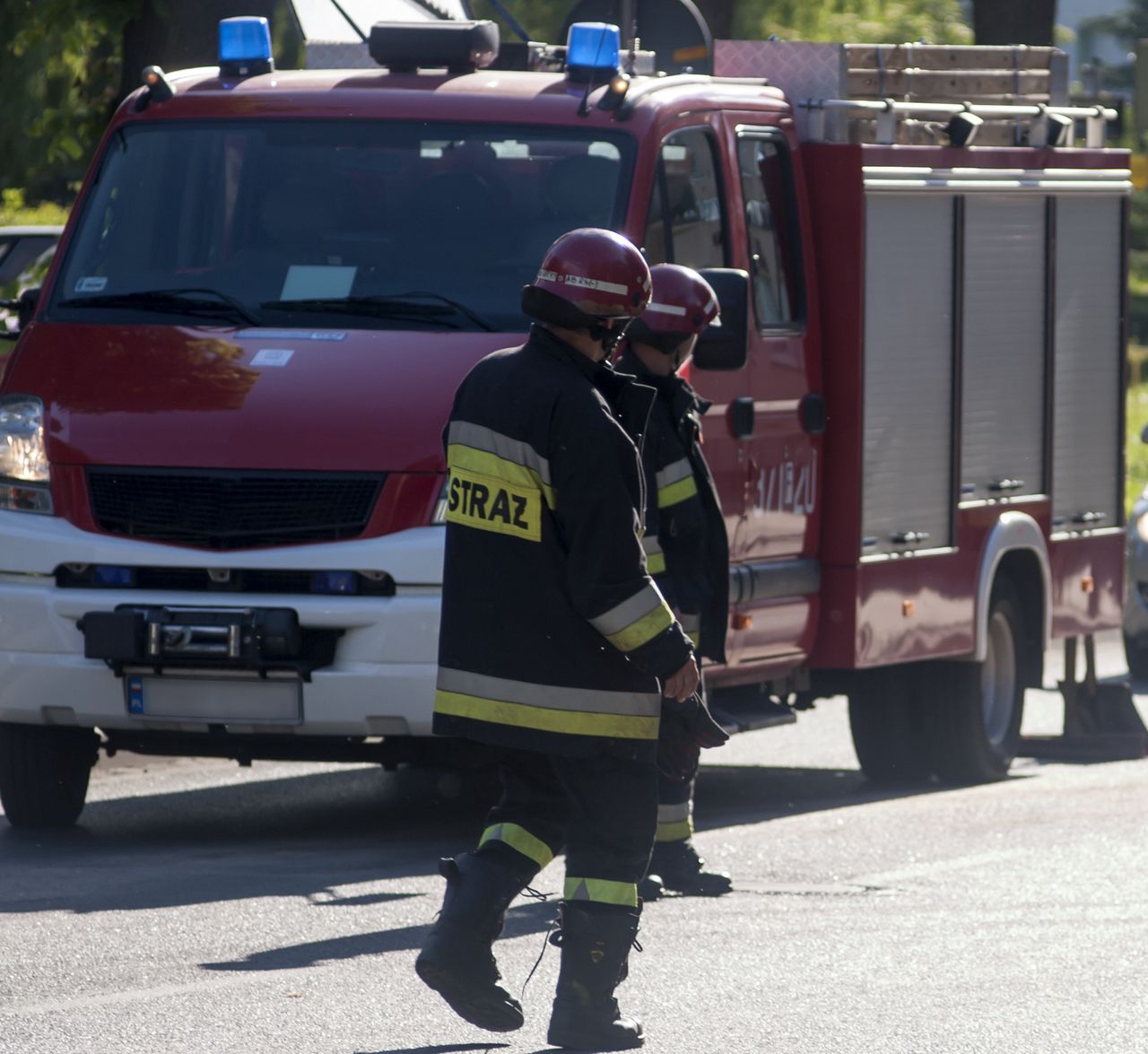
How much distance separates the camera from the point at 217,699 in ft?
26.4

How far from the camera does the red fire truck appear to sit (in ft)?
26.3

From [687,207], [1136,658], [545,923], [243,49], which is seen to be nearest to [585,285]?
[545,923]

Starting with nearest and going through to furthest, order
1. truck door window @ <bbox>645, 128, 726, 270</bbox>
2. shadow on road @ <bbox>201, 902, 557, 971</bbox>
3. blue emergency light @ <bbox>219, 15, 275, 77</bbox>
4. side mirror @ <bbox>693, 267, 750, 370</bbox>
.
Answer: shadow on road @ <bbox>201, 902, 557, 971</bbox> → side mirror @ <bbox>693, 267, 750, 370</bbox> → truck door window @ <bbox>645, 128, 726, 270</bbox> → blue emergency light @ <bbox>219, 15, 275, 77</bbox>

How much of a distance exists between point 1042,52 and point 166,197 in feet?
14.1

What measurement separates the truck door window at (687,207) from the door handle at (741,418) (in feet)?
1.56

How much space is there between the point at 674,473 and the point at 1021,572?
14.4 ft

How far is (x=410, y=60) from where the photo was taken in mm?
9336

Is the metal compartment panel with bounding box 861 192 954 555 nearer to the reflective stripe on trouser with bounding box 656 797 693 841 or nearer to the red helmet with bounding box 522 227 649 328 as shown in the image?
the reflective stripe on trouser with bounding box 656 797 693 841

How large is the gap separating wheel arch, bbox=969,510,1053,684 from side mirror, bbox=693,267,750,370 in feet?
7.78

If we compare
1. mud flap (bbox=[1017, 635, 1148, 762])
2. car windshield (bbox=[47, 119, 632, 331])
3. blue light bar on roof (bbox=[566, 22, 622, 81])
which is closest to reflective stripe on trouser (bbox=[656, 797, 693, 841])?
car windshield (bbox=[47, 119, 632, 331])

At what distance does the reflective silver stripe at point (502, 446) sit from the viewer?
5512mm

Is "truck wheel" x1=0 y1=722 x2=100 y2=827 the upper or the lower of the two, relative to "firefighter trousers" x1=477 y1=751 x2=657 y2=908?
lower

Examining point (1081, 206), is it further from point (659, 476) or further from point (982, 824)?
point (659, 476)

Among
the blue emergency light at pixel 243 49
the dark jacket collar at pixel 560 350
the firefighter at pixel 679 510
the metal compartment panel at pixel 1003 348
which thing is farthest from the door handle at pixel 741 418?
the dark jacket collar at pixel 560 350
